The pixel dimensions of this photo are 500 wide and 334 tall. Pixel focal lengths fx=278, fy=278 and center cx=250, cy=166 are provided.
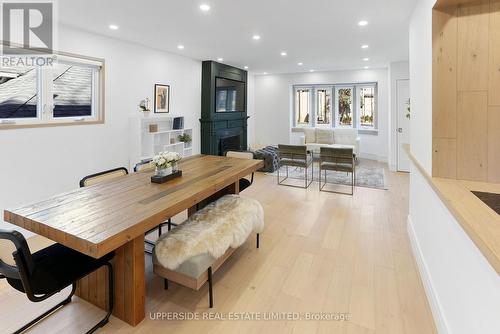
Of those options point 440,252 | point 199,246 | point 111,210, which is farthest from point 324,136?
point 111,210

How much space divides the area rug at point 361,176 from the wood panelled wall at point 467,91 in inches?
139

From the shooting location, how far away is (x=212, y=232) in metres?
2.16

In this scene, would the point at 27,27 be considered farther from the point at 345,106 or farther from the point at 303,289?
the point at 345,106

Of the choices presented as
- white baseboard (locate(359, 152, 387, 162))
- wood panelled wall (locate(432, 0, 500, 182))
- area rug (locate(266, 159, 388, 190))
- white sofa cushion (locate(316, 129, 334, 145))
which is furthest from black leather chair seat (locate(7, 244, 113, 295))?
white baseboard (locate(359, 152, 387, 162))

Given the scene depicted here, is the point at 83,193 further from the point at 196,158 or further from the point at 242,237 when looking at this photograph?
the point at 196,158

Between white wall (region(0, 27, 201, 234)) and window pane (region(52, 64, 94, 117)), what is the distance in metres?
0.24

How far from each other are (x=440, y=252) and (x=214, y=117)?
5305 mm

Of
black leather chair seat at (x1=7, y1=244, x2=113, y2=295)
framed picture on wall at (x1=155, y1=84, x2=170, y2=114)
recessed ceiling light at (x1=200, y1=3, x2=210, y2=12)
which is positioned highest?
recessed ceiling light at (x1=200, y1=3, x2=210, y2=12)

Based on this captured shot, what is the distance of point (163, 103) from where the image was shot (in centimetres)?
535

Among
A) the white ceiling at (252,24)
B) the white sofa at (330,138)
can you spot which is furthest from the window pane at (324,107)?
the white ceiling at (252,24)

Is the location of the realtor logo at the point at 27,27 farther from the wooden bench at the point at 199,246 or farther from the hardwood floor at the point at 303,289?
the wooden bench at the point at 199,246

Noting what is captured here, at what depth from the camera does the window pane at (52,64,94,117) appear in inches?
147

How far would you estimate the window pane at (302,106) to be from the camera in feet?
29.4

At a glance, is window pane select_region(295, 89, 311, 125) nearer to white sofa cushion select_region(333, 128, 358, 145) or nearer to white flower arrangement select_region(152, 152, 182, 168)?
white sofa cushion select_region(333, 128, 358, 145)
